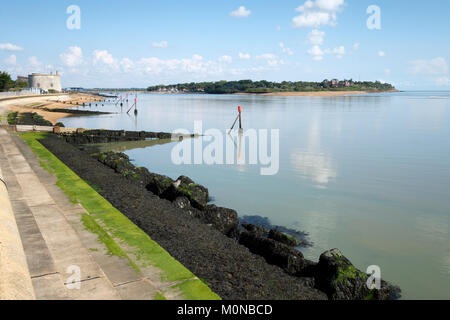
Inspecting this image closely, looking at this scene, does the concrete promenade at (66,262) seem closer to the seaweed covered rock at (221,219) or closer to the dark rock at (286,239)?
the seaweed covered rock at (221,219)

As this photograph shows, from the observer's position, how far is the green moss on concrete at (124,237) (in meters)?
Answer: 6.82

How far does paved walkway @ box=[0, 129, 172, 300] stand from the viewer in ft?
19.8

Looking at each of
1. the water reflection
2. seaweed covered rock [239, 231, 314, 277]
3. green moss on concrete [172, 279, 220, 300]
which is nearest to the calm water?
the water reflection

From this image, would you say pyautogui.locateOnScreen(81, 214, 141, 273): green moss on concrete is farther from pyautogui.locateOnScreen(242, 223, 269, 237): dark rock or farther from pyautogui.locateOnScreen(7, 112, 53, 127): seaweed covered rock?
pyautogui.locateOnScreen(7, 112, 53, 127): seaweed covered rock

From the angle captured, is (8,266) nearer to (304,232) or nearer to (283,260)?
(283,260)

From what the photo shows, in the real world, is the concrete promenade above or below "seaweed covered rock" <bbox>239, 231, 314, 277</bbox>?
above

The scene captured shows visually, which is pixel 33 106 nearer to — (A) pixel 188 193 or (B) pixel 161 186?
(B) pixel 161 186

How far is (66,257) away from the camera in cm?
716

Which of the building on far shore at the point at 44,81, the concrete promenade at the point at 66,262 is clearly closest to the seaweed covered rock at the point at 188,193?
the concrete promenade at the point at 66,262

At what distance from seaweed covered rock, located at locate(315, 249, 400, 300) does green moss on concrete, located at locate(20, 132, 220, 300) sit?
11.4 ft
